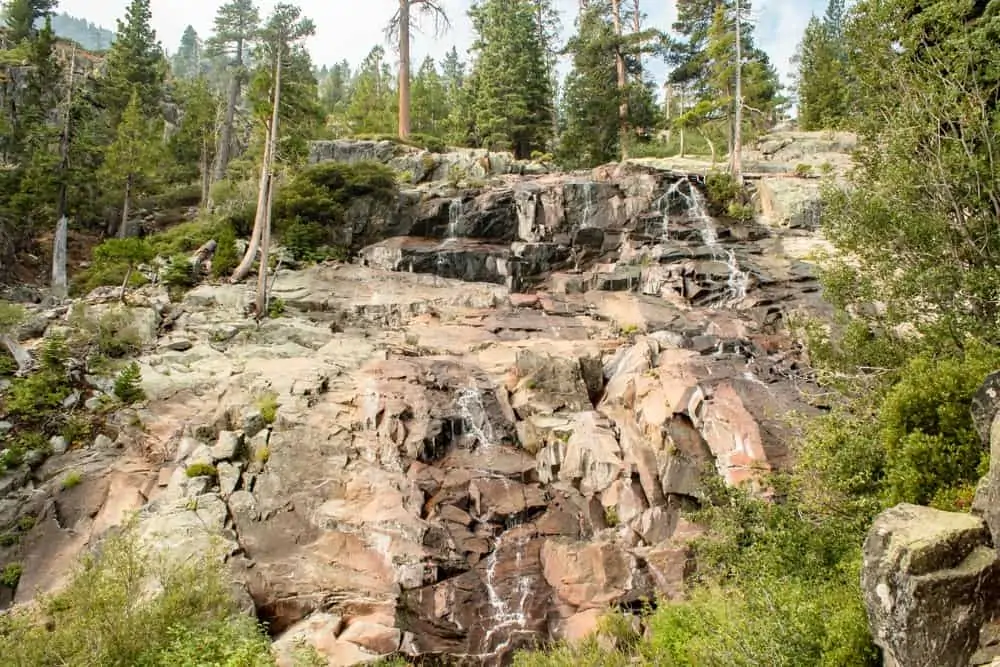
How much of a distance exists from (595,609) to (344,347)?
37.8 ft

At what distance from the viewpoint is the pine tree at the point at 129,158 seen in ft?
93.9

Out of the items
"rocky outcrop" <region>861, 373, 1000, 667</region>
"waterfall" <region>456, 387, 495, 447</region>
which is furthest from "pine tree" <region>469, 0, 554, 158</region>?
"rocky outcrop" <region>861, 373, 1000, 667</region>

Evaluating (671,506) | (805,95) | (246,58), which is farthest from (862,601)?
(246,58)

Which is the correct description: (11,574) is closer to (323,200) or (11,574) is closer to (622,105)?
(323,200)

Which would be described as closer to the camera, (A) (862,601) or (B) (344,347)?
(A) (862,601)

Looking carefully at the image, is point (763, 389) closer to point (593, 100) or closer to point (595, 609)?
point (595, 609)

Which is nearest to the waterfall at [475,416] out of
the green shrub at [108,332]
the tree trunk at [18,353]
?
the green shrub at [108,332]

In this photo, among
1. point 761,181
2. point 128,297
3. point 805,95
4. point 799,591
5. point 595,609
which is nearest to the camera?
point 799,591

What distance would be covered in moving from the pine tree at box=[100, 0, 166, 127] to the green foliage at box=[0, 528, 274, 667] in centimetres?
3559

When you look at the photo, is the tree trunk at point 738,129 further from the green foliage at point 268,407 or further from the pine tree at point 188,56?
the pine tree at point 188,56

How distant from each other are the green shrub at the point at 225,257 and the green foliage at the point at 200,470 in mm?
13243

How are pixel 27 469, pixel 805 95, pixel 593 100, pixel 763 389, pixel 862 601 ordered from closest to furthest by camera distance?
pixel 862 601
pixel 27 469
pixel 763 389
pixel 593 100
pixel 805 95

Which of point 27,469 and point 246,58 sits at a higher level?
point 246,58

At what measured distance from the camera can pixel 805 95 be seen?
4075 cm
